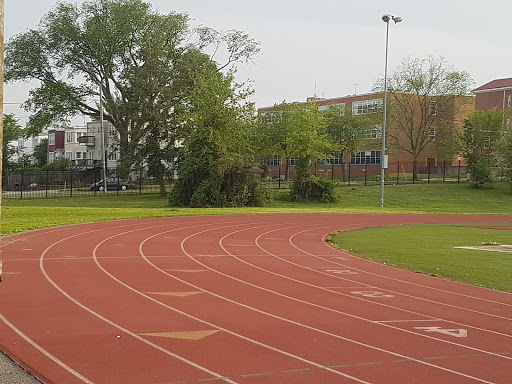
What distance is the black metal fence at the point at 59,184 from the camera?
45.8 m

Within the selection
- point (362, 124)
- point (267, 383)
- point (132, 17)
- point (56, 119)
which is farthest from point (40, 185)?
point (267, 383)

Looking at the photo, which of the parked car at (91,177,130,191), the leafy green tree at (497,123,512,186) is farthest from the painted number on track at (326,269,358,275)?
the parked car at (91,177,130,191)

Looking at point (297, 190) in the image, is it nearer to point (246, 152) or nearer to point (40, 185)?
point (246, 152)

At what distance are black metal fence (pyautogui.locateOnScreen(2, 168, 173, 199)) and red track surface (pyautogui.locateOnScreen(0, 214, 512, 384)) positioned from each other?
1231 inches

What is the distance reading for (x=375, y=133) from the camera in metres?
66.6

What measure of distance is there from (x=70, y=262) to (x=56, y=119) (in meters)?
41.0

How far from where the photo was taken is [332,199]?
4431 cm

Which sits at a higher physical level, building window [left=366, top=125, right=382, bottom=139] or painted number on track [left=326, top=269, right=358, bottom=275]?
building window [left=366, top=125, right=382, bottom=139]

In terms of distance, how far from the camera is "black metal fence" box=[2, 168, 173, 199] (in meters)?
45.8

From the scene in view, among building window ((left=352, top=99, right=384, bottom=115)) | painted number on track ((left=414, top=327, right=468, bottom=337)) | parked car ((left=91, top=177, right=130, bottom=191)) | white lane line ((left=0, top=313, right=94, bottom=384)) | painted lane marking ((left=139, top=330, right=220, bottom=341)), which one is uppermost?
building window ((left=352, top=99, right=384, bottom=115))

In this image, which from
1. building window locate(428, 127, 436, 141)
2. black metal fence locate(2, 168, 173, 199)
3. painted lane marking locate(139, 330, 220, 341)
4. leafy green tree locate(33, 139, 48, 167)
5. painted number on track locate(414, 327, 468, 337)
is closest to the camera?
painted lane marking locate(139, 330, 220, 341)

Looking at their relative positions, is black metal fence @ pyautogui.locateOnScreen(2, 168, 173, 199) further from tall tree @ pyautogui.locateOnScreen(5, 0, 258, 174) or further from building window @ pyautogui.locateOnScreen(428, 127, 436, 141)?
building window @ pyautogui.locateOnScreen(428, 127, 436, 141)

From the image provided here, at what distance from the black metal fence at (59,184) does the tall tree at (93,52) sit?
3.85 meters

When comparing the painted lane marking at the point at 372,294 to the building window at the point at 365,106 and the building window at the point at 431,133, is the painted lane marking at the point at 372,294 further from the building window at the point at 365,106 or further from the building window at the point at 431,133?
the building window at the point at 365,106
